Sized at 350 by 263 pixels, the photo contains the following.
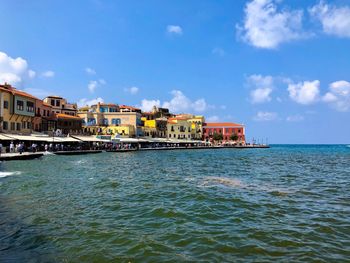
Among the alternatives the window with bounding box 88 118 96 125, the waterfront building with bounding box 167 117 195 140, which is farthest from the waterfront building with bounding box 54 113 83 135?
the waterfront building with bounding box 167 117 195 140

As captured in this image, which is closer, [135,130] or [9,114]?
[9,114]

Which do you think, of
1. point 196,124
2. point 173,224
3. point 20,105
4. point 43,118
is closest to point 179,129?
point 196,124

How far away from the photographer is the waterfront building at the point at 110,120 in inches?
3039

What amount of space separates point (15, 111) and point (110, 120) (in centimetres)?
3277

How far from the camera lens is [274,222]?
9.82 metres

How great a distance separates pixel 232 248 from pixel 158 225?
9.03 ft

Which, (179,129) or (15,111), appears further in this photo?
(179,129)

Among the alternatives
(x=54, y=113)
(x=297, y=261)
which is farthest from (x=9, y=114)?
(x=297, y=261)

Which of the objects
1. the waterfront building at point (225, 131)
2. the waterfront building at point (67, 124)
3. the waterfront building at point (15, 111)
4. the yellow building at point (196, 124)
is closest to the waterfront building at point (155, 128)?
the yellow building at point (196, 124)

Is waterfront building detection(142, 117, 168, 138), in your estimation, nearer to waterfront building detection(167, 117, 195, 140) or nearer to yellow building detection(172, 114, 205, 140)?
waterfront building detection(167, 117, 195, 140)

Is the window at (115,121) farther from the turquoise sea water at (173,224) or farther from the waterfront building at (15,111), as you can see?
the turquoise sea water at (173,224)

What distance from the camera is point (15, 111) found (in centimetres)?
4809

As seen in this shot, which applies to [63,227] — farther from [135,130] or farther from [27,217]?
[135,130]

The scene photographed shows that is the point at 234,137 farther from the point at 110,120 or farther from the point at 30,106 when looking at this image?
the point at 30,106
